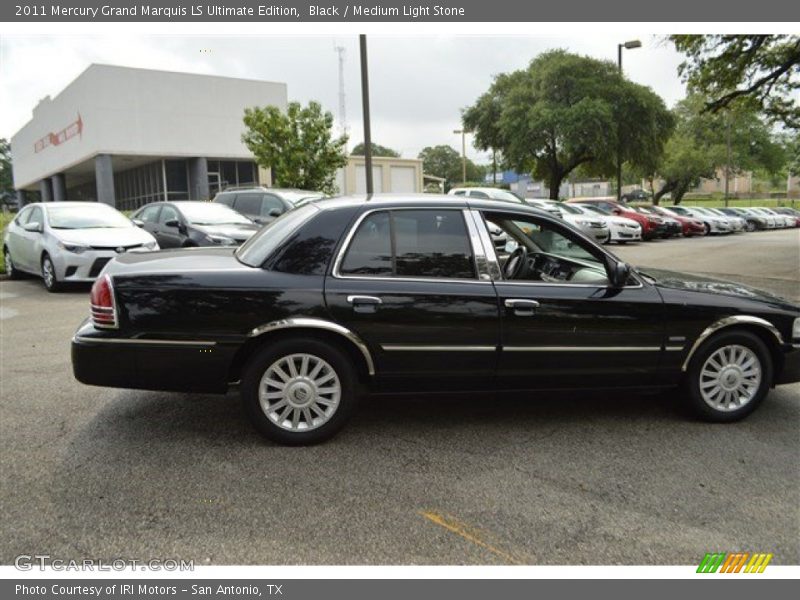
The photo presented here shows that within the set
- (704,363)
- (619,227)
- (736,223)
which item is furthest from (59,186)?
(704,363)

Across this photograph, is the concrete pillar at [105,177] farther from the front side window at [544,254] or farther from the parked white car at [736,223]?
the front side window at [544,254]

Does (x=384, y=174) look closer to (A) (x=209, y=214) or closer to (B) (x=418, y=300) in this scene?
(A) (x=209, y=214)

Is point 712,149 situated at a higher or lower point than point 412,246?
higher

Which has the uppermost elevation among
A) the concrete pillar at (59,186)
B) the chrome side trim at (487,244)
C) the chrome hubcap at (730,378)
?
the concrete pillar at (59,186)

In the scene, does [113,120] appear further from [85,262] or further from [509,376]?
[509,376]

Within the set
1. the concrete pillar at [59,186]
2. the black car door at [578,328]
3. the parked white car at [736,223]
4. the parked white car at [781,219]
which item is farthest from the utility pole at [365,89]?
the concrete pillar at [59,186]

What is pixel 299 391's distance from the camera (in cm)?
398

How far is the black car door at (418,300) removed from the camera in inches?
157

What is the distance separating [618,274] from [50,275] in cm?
921

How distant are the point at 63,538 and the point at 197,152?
122 feet

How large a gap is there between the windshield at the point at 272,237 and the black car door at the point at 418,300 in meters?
0.40

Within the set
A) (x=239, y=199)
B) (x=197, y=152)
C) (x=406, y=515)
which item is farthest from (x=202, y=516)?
(x=197, y=152)

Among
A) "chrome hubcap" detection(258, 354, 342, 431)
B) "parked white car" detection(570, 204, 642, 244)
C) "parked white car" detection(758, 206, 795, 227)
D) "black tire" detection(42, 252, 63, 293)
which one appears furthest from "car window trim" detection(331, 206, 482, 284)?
"parked white car" detection(758, 206, 795, 227)

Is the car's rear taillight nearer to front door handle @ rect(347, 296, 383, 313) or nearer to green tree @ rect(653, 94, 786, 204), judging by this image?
front door handle @ rect(347, 296, 383, 313)
